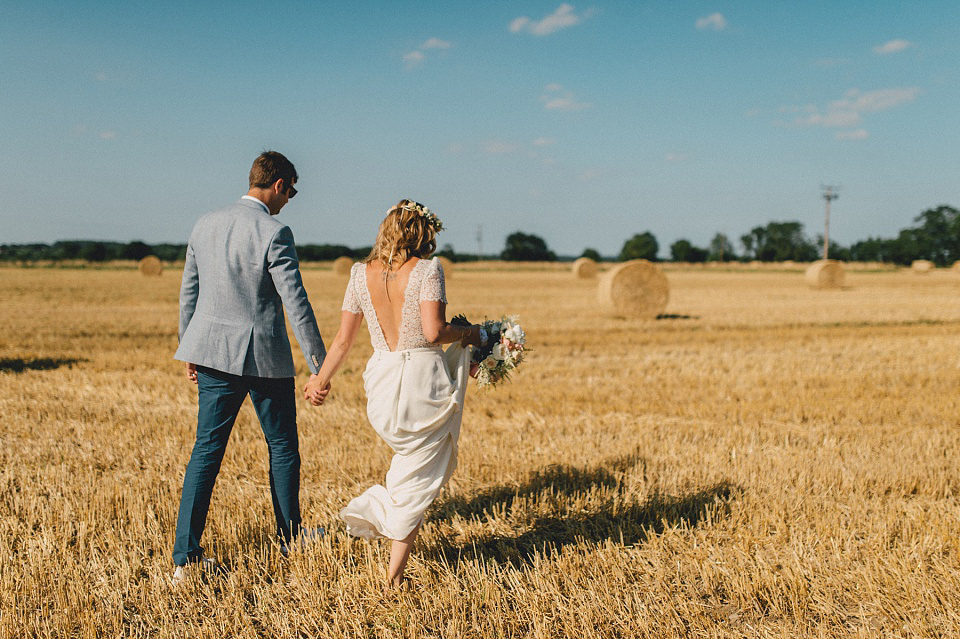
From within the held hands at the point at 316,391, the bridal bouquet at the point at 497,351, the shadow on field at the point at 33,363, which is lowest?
the shadow on field at the point at 33,363

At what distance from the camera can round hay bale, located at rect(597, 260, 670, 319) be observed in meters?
19.1

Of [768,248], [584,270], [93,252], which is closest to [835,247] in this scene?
[768,248]

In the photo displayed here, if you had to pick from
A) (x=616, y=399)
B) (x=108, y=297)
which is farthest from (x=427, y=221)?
→ (x=108, y=297)

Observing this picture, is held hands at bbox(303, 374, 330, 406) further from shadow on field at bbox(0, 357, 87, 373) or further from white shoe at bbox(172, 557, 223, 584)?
shadow on field at bbox(0, 357, 87, 373)

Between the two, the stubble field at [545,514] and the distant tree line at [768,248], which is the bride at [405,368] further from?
the distant tree line at [768,248]

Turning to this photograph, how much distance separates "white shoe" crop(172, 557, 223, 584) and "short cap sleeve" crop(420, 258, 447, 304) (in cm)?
192

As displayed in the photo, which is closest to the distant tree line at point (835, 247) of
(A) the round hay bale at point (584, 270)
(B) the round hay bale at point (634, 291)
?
(A) the round hay bale at point (584, 270)

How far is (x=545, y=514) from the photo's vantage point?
4.77m

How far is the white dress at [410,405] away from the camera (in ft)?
11.2

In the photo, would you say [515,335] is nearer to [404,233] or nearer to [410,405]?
[410,405]

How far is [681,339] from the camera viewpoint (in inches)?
564

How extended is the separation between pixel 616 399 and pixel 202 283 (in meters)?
5.66

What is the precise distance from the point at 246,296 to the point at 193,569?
1493mm

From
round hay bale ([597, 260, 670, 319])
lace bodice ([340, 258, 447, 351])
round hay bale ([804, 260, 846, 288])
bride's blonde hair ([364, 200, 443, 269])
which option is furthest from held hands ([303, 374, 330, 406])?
round hay bale ([804, 260, 846, 288])
